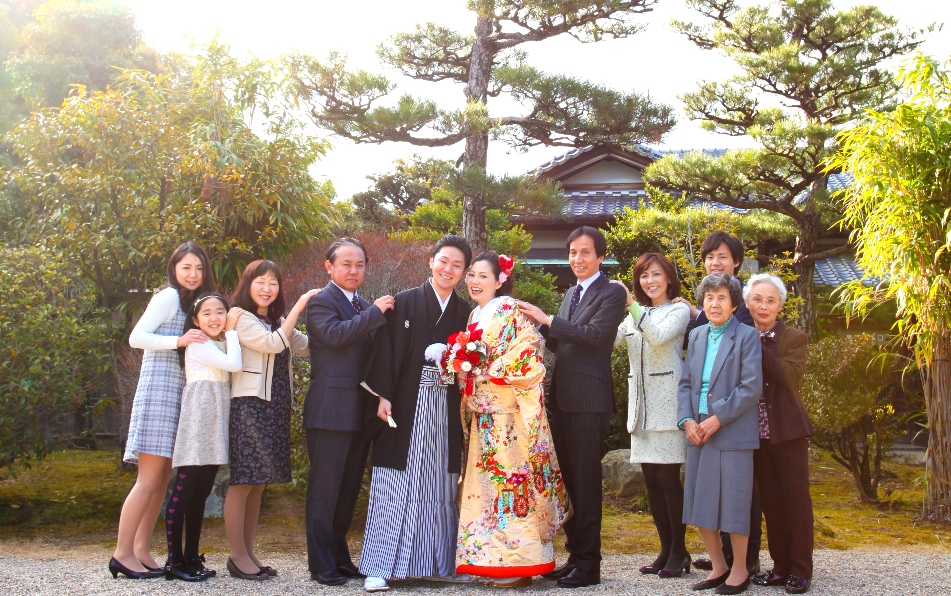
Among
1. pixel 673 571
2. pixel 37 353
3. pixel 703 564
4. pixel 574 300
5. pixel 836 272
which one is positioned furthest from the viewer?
pixel 836 272

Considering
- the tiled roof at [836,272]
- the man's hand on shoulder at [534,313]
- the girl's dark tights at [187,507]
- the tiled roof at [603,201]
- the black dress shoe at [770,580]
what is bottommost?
the black dress shoe at [770,580]

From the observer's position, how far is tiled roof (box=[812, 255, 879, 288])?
1134 centimetres

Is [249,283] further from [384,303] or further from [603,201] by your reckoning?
[603,201]

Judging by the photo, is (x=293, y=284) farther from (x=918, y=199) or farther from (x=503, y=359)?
(x=918, y=199)

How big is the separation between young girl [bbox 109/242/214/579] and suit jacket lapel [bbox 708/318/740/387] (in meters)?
2.66

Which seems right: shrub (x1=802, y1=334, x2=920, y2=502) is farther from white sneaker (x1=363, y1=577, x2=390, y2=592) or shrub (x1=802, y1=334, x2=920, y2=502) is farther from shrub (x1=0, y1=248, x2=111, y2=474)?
shrub (x1=0, y1=248, x2=111, y2=474)

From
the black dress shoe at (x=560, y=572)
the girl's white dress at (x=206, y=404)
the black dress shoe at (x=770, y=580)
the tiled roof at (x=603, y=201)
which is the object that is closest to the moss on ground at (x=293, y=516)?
the black dress shoe at (x=770, y=580)

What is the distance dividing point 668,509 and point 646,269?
4.40 ft

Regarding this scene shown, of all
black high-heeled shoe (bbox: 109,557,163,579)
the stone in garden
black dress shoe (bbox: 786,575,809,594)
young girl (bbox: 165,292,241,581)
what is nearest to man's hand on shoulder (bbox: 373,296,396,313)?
young girl (bbox: 165,292,241,581)

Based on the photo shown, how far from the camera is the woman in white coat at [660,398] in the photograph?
4.30 metres

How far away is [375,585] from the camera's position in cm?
395

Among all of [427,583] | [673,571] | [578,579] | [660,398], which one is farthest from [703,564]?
[427,583]

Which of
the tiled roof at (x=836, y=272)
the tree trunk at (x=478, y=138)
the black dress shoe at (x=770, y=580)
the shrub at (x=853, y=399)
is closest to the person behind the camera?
the black dress shoe at (x=770, y=580)

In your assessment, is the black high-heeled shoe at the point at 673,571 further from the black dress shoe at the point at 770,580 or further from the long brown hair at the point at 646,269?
the long brown hair at the point at 646,269
